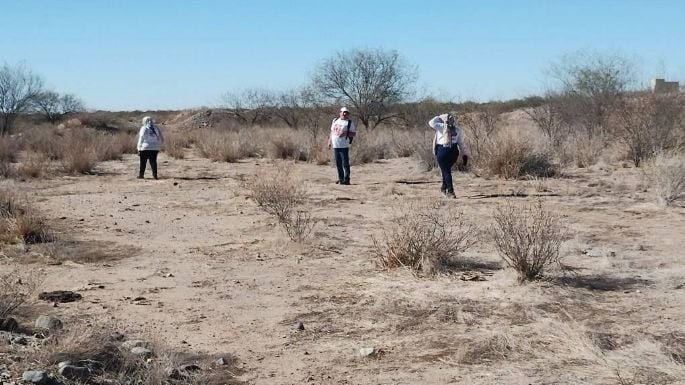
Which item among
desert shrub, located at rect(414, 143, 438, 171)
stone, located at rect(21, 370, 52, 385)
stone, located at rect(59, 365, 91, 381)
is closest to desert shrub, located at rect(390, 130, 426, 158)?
desert shrub, located at rect(414, 143, 438, 171)

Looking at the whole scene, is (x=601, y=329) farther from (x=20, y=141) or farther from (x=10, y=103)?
(x=10, y=103)

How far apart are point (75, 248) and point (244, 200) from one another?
4.50m

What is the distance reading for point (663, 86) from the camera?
19.5 m

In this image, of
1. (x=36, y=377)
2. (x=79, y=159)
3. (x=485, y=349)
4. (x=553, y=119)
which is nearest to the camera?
(x=36, y=377)

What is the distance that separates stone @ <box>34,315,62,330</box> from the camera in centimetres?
548

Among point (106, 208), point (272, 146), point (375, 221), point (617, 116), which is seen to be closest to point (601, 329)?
point (375, 221)

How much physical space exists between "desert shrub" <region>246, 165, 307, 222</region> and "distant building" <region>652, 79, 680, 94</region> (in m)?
10.2

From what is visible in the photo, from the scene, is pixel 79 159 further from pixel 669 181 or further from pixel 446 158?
pixel 669 181

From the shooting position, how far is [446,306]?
6.37 meters

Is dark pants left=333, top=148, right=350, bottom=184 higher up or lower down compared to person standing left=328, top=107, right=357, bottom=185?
lower down

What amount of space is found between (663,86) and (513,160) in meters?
6.06

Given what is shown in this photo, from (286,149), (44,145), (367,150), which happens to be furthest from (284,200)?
(44,145)

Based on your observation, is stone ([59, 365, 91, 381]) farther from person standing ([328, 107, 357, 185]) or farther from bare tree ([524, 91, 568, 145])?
bare tree ([524, 91, 568, 145])

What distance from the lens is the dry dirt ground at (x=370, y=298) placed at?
16.8ft
